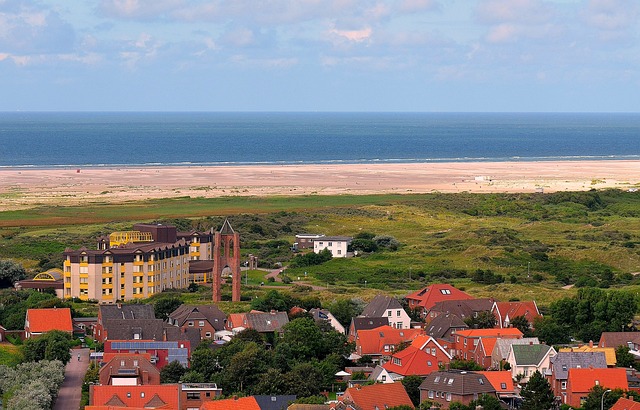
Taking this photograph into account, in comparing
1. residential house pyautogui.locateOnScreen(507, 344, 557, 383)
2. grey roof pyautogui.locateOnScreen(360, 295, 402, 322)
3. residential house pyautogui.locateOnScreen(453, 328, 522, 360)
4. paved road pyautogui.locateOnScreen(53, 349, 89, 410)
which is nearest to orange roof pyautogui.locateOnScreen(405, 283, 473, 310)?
grey roof pyautogui.locateOnScreen(360, 295, 402, 322)

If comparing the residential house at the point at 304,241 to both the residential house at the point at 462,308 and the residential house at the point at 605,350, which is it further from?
the residential house at the point at 605,350

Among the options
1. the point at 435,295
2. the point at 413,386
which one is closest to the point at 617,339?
the point at 413,386

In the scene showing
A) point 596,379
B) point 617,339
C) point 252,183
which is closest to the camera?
point 596,379

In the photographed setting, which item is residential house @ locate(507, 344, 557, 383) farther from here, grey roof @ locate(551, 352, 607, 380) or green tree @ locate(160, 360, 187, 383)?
green tree @ locate(160, 360, 187, 383)

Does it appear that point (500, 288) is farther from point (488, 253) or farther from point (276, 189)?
point (276, 189)

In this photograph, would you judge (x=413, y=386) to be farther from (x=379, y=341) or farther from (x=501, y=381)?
(x=379, y=341)
